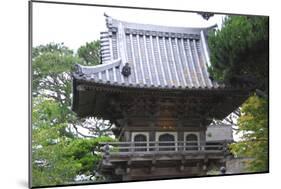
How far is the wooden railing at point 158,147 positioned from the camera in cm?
352

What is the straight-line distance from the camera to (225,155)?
3816mm

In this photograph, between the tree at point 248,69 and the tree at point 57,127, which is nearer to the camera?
the tree at point 57,127

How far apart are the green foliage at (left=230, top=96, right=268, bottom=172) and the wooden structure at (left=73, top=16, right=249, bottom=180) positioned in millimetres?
108

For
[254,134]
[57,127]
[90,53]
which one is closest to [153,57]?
[90,53]

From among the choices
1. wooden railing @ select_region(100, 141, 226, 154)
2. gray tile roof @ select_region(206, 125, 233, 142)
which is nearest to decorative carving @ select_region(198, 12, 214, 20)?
gray tile roof @ select_region(206, 125, 233, 142)

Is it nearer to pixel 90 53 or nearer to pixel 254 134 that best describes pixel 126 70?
pixel 90 53

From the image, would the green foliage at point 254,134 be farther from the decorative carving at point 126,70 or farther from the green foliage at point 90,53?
the green foliage at point 90,53

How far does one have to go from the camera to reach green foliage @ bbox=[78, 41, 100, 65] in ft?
11.2

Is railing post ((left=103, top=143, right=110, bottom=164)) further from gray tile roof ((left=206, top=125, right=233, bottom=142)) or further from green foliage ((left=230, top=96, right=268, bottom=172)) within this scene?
green foliage ((left=230, top=96, right=268, bottom=172))

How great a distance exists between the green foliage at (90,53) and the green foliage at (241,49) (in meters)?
0.91

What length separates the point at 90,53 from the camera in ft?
11.3

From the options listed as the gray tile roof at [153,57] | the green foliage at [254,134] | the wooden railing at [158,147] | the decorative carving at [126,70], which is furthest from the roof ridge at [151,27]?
the wooden railing at [158,147]

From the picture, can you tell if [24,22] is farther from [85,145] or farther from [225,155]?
[225,155]
